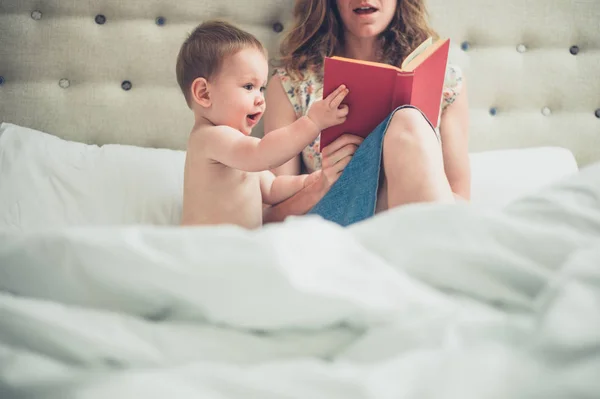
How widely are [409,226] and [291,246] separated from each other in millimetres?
152

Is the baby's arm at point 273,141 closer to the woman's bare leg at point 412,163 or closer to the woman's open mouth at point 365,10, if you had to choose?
the woman's bare leg at point 412,163

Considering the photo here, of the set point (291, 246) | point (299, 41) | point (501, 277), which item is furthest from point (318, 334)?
point (299, 41)

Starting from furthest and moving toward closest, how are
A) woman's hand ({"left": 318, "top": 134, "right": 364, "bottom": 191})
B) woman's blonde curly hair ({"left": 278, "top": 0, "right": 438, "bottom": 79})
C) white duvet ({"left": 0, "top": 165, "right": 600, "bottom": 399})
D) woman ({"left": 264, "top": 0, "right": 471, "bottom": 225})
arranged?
woman's blonde curly hair ({"left": 278, "top": 0, "right": 438, "bottom": 79}) < woman ({"left": 264, "top": 0, "right": 471, "bottom": 225}) < woman's hand ({"left": 318, "top": 134, "right": 364, "bottom": 191}) < white duvet ({"left": 0, "top": 165, "right": 600, "bottom": 399})

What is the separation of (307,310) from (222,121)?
71 centimetres

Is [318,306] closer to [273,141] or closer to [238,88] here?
[273,141]

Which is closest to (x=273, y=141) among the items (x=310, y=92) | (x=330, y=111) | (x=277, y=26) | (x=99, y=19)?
(x=330, y=111)

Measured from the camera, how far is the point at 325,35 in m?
1.42

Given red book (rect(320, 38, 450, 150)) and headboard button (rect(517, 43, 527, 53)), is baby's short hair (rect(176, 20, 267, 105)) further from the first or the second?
headboard button (rect(517, 43, 527, 53))

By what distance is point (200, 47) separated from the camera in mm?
1079

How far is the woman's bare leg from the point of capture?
0.87 m

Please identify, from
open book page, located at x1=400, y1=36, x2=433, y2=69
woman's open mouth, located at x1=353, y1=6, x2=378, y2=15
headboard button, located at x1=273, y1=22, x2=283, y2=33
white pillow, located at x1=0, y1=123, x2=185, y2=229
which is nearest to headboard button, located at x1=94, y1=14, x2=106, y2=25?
white pillow, located at x1=0, y1=123, x2=185, y2=229

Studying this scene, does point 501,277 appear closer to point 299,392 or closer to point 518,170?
point 299,392

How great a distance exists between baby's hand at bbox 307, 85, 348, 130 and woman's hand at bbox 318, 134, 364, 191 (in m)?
0.06

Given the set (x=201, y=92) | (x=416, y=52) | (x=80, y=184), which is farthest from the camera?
A: (x=80, y=184)
